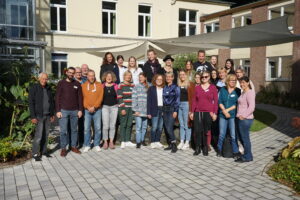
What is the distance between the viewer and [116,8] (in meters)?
19.8

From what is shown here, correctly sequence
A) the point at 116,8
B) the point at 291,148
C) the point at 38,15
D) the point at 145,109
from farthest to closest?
the point at 116,8 < the point at 38,15 < the point at 145,109 < the point at 291,148

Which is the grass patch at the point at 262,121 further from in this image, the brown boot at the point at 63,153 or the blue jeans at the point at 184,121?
the brown boot at the point at 63,153

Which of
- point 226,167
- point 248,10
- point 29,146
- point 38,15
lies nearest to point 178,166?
point 226,167

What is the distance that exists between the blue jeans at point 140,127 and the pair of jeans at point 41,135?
84.8 inches

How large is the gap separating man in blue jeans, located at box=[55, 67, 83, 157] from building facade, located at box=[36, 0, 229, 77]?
10.7 meters

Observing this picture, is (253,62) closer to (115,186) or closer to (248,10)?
(248,10)

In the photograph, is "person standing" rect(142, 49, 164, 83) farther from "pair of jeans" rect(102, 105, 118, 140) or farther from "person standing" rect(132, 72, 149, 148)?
"pair of jeans" rect(102, 105, 118, 140)

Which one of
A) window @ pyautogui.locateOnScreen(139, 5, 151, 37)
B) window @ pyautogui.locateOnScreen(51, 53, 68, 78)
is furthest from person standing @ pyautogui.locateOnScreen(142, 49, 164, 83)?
window @ pyautogui.locateOnScreen(139, 5, 151, 37)

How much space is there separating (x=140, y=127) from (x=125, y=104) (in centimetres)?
71

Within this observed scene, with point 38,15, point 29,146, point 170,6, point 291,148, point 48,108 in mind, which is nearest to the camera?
point 291,148

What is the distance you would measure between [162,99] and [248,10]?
16198 millimetres

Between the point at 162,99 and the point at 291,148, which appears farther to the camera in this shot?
the point at 162,99

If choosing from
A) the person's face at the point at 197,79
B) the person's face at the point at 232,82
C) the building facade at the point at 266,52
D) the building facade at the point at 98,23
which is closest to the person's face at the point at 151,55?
the person's face at the point at 197,79

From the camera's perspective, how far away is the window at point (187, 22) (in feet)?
76.7
